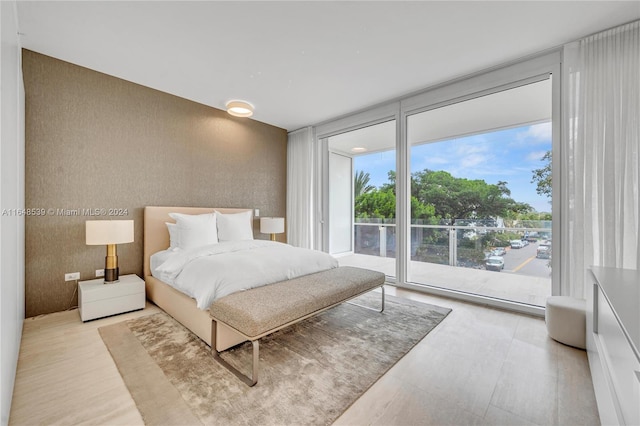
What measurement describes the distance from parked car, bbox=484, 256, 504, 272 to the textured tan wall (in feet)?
13.9

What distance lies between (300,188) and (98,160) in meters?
2.99

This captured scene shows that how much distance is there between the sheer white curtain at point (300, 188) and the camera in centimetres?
497

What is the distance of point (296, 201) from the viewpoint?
16.9 ft

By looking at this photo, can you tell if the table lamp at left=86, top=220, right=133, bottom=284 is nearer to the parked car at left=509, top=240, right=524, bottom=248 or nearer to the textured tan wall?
the textured tan wall

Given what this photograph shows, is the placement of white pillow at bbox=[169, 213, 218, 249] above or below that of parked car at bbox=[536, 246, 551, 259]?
above

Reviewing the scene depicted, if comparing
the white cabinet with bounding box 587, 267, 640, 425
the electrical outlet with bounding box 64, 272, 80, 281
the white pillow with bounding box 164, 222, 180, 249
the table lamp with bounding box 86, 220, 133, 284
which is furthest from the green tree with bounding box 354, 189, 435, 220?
the electrical outlet with bounding box 64, 272, 80, 281

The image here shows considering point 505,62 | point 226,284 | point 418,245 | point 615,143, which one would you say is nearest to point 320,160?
point 418,245

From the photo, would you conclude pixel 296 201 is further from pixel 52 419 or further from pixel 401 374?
pixel 52 419

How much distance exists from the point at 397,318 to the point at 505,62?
298 cm

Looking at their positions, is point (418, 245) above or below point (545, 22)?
below

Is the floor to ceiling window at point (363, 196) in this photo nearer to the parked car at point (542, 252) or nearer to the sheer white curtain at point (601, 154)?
the parked car at point (542, 252)

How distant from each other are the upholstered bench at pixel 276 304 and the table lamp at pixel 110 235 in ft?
5.13

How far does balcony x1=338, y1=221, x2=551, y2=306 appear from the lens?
354 cm

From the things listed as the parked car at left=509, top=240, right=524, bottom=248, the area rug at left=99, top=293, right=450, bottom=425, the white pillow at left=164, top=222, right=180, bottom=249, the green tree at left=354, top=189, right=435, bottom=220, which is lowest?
the area rug at left=99, top=293, right=450, bottom=425
